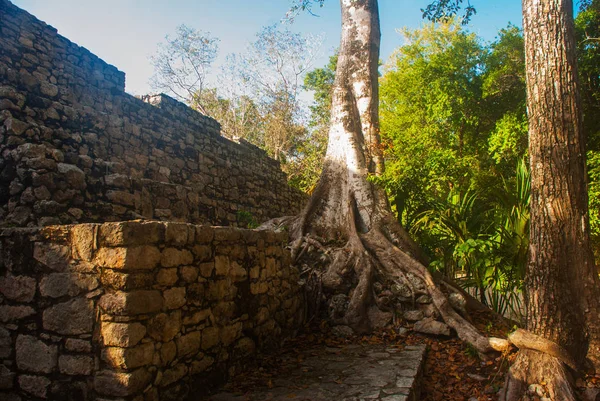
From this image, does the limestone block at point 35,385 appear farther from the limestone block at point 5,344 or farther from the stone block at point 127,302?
the stone block at point 127,302

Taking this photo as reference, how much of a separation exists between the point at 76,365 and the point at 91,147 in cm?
379

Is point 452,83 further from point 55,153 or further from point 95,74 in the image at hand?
point 55,153

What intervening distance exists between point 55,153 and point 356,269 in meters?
3.48

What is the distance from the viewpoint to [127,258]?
2.80 m

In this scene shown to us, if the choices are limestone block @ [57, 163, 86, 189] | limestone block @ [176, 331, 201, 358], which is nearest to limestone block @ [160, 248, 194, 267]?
limestone block @ [176, 331, 201, 358]

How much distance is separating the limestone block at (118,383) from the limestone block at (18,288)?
0.76 meters

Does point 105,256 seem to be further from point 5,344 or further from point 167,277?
point 5,344

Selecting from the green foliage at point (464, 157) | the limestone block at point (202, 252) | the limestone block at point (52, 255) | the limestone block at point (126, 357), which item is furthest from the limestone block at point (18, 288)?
the green foliage at point (464, 157)

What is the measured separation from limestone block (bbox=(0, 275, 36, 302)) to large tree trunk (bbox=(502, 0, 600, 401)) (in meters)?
3.73

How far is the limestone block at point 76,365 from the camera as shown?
279 centimetres

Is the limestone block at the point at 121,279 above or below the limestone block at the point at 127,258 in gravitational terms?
below

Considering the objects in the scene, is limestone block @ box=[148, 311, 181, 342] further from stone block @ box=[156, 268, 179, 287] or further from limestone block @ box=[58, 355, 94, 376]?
limestone block @ box=[58, 355, 94, 376]

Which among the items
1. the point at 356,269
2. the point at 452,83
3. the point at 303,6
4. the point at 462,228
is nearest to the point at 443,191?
the point at 462,228

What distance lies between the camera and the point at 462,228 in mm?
5953
